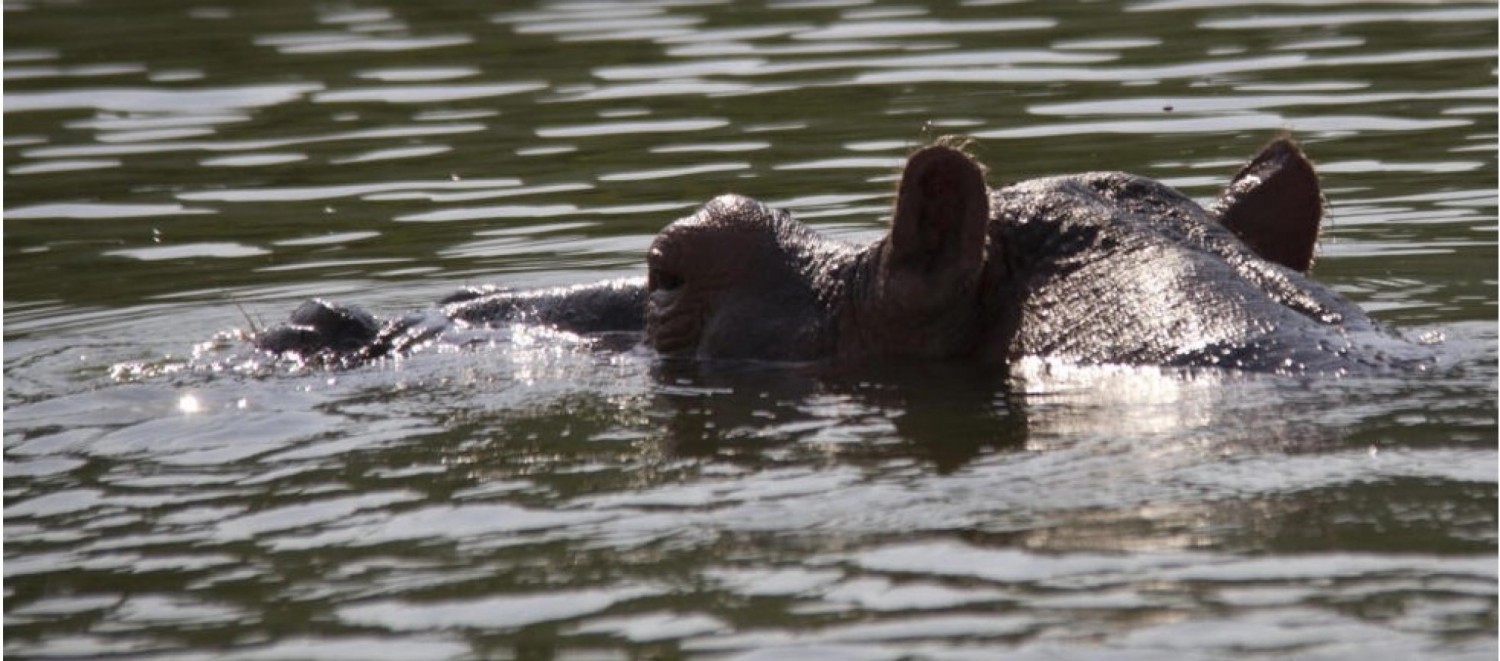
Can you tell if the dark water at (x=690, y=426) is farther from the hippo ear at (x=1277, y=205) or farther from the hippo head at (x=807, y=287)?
the hippo ear at (x=1277, y=205)

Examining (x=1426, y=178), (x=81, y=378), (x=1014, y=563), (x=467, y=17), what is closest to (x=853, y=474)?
(x=1014, y=563)

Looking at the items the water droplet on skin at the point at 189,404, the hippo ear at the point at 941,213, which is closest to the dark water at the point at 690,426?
the water droplet on skin at the point at 189,404

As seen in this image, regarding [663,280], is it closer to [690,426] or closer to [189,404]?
[690,426]

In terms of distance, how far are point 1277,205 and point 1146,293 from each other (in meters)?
0.75

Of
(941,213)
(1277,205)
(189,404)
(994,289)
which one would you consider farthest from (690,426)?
(1277,205)

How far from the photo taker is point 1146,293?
22.5 feet

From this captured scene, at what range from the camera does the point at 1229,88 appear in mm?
13945

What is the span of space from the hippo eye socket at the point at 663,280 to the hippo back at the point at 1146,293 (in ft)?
2.96

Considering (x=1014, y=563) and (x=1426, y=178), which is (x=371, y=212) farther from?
(x=1014, y=563)

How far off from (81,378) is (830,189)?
4329 millimetres

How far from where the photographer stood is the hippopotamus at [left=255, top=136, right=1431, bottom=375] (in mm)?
6746

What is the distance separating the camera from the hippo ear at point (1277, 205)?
7418mm

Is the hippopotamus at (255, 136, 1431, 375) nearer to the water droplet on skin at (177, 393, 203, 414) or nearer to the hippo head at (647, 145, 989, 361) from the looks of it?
the hippo head at (647, 145, 989, 361)

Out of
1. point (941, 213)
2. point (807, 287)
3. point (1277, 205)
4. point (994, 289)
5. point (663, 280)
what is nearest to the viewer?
point (941, 213)
